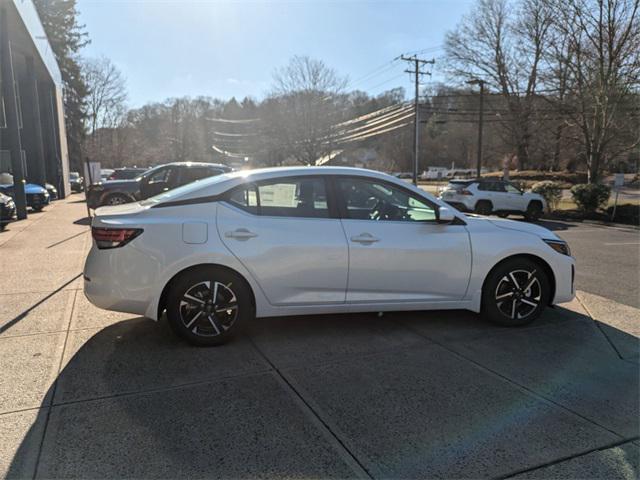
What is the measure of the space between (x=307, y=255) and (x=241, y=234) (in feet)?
1.96

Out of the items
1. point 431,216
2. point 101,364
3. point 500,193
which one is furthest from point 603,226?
point 101,364

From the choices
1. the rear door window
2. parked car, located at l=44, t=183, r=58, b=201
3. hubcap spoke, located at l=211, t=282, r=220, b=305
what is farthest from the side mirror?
parked car, located at l=44, t=183, r=58, b=201

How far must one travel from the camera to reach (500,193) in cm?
1881

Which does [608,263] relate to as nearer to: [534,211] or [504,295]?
[504,295]

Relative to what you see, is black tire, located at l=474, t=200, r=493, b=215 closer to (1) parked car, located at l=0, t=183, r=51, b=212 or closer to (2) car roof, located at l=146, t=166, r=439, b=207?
(2) car roof, located at l=146, t=166, r=439, b=207

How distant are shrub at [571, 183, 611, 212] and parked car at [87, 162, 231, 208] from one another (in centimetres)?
1423

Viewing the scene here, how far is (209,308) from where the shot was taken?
4051mm

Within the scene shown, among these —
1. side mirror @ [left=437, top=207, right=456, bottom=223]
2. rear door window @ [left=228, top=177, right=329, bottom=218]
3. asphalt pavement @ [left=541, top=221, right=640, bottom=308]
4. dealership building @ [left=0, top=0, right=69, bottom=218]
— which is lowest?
asphalt pavement @ [left=541, top=221, right=640, bottom=308]

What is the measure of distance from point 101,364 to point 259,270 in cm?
145

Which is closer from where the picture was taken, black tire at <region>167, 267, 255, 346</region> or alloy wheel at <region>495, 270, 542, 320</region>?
black tire at <region>167, 267, 255, 346</region>

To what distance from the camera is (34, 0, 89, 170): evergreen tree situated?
52.6 meters

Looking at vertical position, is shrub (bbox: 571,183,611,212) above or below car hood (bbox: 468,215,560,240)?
below

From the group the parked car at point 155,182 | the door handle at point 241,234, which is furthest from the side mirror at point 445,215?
the parked car at point 155,182

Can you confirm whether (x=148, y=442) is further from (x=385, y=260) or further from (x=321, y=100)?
(x=321, y=100)
